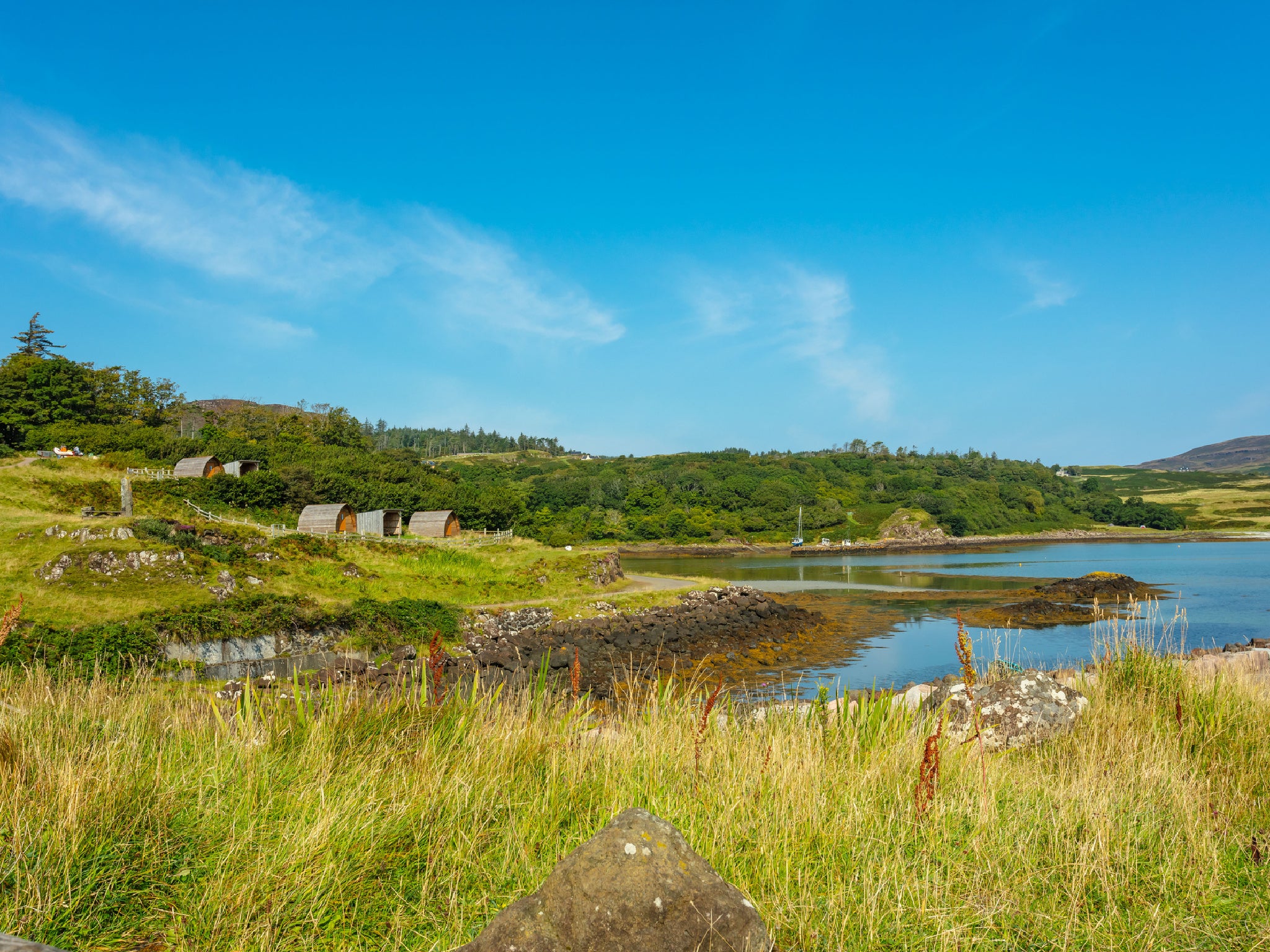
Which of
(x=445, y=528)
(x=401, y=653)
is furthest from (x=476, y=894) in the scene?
(x=445, y=528)

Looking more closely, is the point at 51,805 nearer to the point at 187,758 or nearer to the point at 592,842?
the point at 187,758

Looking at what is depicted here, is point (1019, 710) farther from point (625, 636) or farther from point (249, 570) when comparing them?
point (249, 570)

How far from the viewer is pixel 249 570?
22.5 m

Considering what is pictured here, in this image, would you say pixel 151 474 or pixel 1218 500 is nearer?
pixel 151 474

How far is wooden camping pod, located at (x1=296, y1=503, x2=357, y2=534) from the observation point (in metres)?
34.4

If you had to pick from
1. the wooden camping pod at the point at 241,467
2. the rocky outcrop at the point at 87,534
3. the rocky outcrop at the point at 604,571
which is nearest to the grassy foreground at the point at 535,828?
the rocky outcrop at the point at 87,534

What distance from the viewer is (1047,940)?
106 inches

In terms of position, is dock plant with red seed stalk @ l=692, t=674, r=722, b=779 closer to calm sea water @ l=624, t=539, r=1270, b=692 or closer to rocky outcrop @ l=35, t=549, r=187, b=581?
calm sea water @ l=624, t=539, r=1270, b=692

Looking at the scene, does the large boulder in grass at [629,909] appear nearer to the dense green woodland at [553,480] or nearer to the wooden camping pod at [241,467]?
the dense green woodland at [553,480]

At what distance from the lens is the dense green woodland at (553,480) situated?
46.8m

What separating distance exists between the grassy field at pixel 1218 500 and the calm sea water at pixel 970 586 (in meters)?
23.2

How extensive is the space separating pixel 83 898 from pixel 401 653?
16523mm

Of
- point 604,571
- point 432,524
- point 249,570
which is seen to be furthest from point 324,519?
point 604,571

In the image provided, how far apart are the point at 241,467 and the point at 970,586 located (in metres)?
43.9
